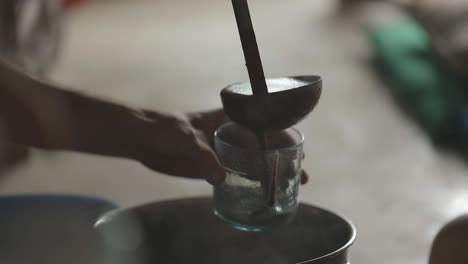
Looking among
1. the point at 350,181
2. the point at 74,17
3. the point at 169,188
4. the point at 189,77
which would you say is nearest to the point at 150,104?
the point at 189,77

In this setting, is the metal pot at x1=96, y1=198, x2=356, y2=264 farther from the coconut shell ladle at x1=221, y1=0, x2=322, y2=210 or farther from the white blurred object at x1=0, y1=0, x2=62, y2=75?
the white blurred object at x1=0, y1=0, x2=62, y2=75

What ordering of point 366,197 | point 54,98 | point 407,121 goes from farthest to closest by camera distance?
point 407,121 → point 366,197 → point 54,98

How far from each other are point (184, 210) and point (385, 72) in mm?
1376

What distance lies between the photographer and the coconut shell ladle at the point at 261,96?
0.54 metres

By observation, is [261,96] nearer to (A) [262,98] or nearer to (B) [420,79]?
(A) [262,98]

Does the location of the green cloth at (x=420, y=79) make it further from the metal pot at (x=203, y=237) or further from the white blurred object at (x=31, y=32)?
the metal pot at (x=203, y=237)

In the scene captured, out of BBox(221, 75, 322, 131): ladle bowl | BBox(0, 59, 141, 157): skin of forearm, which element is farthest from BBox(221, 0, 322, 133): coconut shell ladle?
BBox(0, 59, 141, 157): skin of forearm

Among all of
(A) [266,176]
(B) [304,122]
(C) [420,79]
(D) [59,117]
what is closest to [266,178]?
(A) [266,176]

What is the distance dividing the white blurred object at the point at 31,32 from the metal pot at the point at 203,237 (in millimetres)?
929

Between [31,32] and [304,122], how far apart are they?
781 millimetres

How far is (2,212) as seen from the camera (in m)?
0.72

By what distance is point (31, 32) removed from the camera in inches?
70.1

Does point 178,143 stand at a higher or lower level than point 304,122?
higher

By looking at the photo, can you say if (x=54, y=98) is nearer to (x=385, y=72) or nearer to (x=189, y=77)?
(x=189, y=77)
